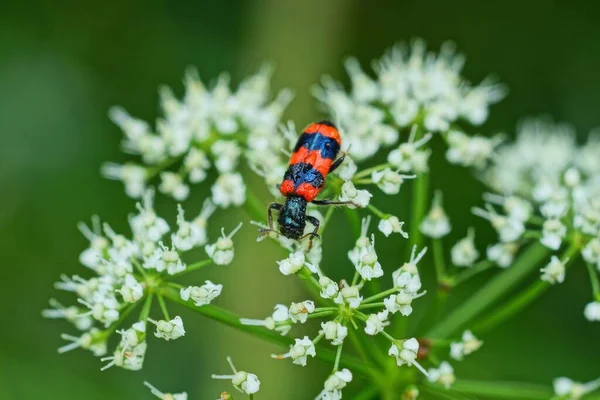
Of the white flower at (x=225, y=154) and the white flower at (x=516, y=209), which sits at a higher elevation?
the white flower at (x=225, y=154)

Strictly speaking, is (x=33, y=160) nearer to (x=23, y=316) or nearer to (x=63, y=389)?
(x=23, y=316)

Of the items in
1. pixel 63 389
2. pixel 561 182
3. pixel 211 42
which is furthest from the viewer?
pixel 211 42

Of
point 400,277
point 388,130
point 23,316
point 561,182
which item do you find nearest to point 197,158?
point 388,130

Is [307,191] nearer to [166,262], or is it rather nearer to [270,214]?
[270,214]

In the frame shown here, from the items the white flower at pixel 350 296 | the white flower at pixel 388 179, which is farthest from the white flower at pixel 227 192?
the white flower at pixel 350 296

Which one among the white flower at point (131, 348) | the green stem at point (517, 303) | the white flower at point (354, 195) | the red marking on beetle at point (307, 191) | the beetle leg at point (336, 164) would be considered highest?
the beetle leg at point (336, 164)

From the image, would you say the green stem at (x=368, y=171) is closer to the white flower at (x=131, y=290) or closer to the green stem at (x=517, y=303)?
the green stem at (x=517, y=303)

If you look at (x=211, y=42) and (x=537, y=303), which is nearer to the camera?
(x=537, y=303)
